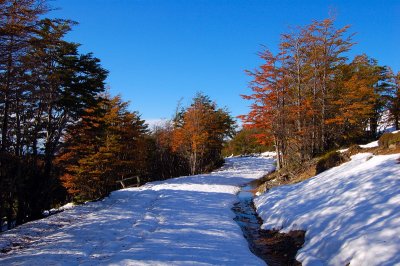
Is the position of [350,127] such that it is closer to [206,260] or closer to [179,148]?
[179,148]

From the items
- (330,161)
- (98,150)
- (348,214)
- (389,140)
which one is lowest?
(348,214)

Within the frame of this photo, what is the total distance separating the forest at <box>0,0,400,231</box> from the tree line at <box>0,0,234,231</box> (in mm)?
52

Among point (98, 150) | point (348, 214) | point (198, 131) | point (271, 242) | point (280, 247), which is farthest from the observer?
point (198, 131)

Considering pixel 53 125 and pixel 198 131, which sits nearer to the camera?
pixel 53 125

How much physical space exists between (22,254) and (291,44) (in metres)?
21.0

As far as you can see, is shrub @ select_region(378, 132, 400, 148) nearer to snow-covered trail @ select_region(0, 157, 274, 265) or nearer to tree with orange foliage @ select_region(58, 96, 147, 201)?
snow-covered trail @ select_region(0, 157, 274, 265)

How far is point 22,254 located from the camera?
7.62 m

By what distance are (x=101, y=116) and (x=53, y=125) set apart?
14.0 ft

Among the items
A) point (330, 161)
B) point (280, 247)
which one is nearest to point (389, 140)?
point (330, 161)

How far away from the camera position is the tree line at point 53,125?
8805 millimetres

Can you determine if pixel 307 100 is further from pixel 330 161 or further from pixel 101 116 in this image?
pixel 101 116

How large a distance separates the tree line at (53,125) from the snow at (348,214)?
894 centimetres

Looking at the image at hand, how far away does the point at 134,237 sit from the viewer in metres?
9.12

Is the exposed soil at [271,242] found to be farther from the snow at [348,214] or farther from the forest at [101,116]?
the forest at [101,116]
